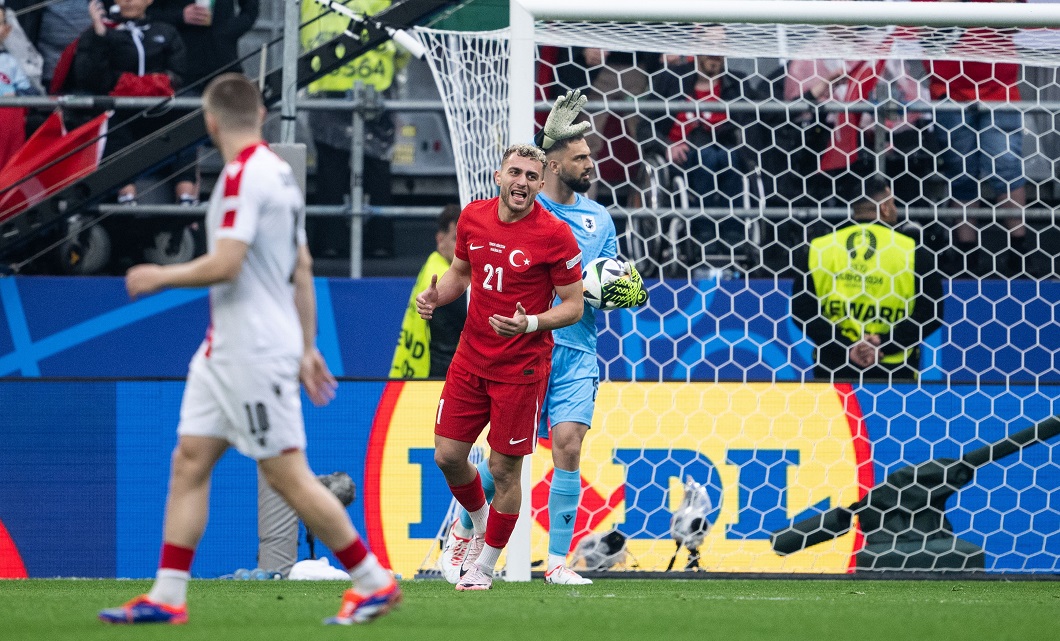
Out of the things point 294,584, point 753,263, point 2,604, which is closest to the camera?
point 2,604

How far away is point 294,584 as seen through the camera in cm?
736

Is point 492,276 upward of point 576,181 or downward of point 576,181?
downward

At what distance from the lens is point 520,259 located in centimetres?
661

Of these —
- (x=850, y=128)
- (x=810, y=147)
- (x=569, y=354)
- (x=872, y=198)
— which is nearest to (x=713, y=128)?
(x=810, y=147)

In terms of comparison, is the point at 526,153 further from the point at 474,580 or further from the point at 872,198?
the point at 872,198

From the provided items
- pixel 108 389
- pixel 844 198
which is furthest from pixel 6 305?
pixel 844 198

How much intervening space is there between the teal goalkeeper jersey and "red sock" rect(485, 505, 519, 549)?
101cm

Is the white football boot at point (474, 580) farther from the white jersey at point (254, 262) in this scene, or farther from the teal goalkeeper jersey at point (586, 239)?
the white jersey at point (254, 262)

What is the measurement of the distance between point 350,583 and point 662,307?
3482mm

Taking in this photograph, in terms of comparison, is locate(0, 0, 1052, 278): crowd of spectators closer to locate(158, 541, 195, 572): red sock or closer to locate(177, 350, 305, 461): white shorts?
locate(177, 350, 305, 461): white shorts

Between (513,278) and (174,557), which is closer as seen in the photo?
(174,557)

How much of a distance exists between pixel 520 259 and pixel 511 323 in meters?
0.45

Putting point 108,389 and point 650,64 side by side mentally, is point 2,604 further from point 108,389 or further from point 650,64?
point 650,64

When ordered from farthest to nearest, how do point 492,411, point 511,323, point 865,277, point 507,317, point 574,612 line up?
point 865,277 < point 492,411 < point 507,317 < point 511,323 < point 574,612
